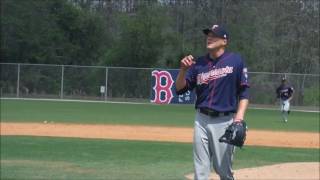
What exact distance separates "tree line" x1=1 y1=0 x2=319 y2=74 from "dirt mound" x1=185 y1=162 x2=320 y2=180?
36.5m

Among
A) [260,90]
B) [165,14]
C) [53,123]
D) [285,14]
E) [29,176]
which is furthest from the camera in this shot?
[165,14]

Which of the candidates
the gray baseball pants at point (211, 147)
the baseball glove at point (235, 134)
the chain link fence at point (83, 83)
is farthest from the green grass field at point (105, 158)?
the chain link fence at point (83, 83)

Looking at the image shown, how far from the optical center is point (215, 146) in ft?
22.1

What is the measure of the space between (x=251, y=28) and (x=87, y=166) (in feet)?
152

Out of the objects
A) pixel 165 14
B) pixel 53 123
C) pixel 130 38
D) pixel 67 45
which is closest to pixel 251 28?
pixel 165 14

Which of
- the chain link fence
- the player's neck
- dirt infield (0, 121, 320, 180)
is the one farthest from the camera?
the chain link fence

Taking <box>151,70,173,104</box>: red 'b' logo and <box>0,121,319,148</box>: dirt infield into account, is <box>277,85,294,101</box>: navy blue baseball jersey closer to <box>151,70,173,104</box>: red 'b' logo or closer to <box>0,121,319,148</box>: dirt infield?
<box>0,121,319,148</box>: dirt infield

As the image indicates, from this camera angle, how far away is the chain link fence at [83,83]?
43.5m

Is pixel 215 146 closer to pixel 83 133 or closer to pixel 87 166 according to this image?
pixel 87 166

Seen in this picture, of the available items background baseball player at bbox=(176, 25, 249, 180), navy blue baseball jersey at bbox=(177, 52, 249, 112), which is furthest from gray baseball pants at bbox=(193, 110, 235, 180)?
navy blue baseball jersey at bbox=(177, 52, 249, 112)

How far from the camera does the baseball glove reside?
253 inches

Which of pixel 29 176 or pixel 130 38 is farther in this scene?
pixel 130 38

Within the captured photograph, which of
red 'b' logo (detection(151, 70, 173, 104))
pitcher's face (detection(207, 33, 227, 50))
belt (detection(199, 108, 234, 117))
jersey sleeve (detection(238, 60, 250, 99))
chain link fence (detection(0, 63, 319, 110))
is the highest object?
pitcher's face (detection(207, 33, 227, 50))

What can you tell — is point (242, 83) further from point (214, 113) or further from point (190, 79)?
point (190, 79)
